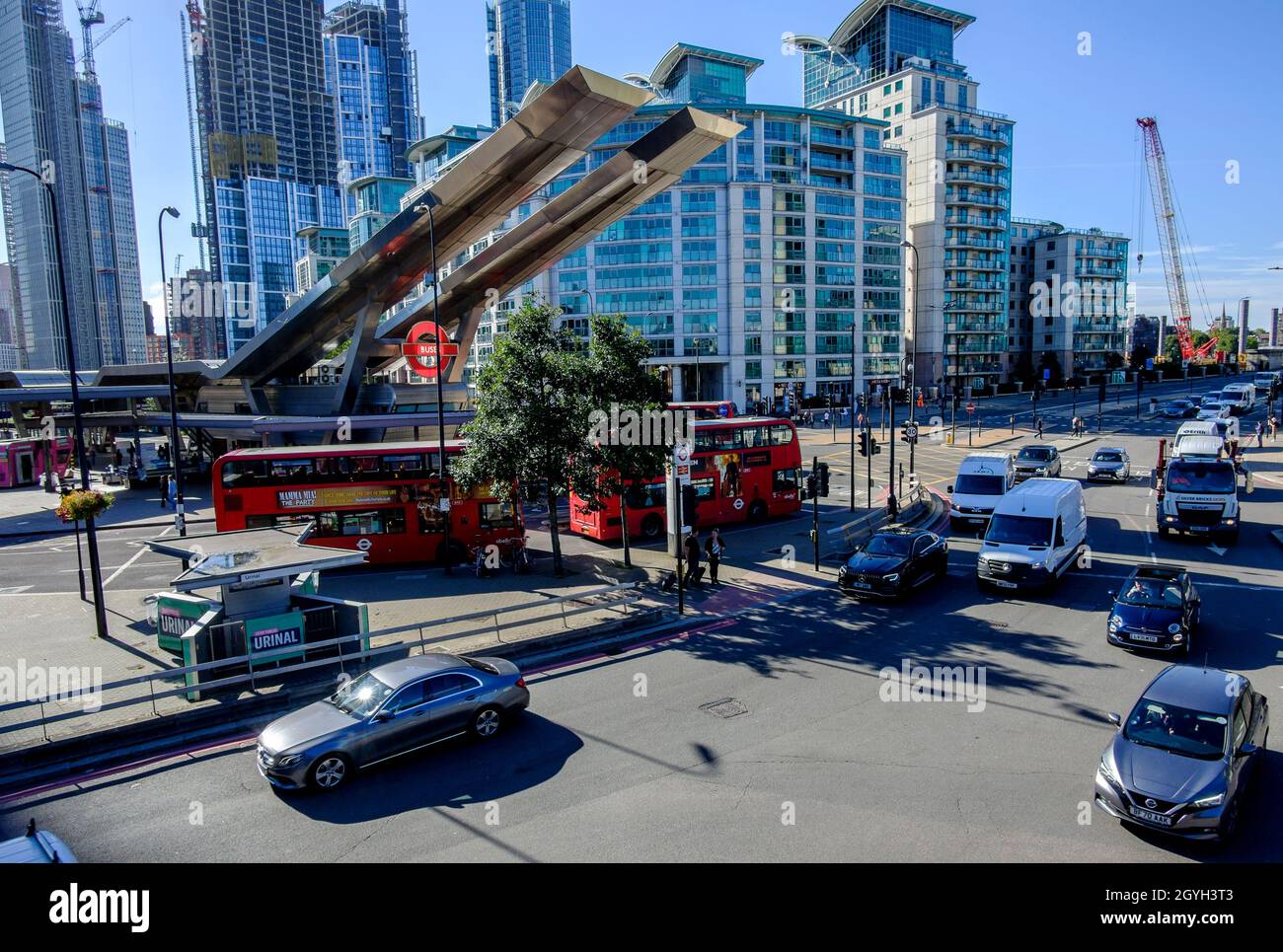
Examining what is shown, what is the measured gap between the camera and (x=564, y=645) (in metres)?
16.1

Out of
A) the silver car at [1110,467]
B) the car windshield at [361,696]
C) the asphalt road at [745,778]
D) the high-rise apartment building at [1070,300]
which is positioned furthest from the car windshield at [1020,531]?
the high-rise apartment building at [1070,300]

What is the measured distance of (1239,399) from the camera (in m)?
65.4

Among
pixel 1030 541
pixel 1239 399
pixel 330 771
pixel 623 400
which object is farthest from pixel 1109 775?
pixel 1239 399

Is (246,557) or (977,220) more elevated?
(977,220)

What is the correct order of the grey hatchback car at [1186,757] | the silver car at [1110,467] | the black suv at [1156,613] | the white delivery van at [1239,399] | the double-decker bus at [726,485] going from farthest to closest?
the white delivery van at [1239,399], the silver car at [1110,467], the double-decker bus at [726,485], the black suv at [1156,613], the grey hatchback car at [1186,757]

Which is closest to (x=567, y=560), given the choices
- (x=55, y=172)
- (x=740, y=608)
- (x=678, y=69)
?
(x=740, y=608)

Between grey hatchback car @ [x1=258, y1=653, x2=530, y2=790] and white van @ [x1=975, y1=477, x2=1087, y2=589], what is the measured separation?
40.7 ft

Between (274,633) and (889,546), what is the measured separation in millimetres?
14078

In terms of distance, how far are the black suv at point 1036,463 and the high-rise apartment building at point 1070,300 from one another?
82909mm

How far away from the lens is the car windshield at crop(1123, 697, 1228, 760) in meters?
9.14

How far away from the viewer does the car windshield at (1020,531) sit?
1927 centimetres

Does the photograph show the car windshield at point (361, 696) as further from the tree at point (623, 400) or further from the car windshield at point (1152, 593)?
the car windshield at point (1152, 593)

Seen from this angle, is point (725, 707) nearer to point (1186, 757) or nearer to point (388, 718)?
point (388, 718)
